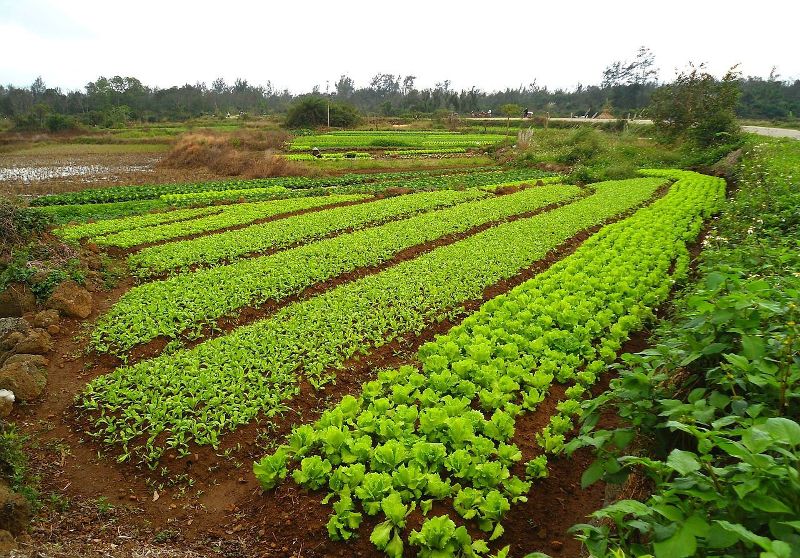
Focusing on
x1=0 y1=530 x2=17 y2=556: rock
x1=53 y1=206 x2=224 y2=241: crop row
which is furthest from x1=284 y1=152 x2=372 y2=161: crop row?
x1=0 y1=530 x2=17 y2=556: rock

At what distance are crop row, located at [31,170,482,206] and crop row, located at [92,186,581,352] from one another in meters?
12.7

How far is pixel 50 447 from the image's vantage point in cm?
600

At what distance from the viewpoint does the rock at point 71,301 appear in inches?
363

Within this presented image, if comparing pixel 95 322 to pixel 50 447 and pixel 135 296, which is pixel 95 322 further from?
pixel 50 447

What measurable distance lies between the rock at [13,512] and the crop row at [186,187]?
67.9ft

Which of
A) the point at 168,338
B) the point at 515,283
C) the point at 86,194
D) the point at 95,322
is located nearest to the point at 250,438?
the point at 168,338

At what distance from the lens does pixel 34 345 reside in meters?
7.93

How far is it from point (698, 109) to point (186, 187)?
37.0 m

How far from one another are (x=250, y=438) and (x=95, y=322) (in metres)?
5.21

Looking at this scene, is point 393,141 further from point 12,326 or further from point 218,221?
point 12,326

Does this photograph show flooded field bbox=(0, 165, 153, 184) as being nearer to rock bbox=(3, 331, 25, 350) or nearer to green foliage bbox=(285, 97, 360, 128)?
rock bbox=(3, 331, 25, 350)

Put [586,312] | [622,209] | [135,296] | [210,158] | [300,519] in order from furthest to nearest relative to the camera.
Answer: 1. [210,158]
2. [622,209]
3. [135,296]
4. [586,312]
5. [300,519]

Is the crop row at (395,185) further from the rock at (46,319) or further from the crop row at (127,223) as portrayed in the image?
the rock at (46,319)

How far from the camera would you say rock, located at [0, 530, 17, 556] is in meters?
3.75
